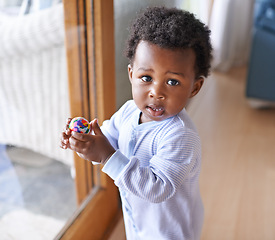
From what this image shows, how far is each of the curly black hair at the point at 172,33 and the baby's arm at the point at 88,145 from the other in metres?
0.20

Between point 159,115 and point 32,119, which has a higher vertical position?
point 159,115

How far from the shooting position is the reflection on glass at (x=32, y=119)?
0.94m

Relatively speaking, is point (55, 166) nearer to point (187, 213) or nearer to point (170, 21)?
point (187, 213)

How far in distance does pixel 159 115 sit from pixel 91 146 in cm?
16

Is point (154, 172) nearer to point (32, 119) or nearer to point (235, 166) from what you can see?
point (32, 119)

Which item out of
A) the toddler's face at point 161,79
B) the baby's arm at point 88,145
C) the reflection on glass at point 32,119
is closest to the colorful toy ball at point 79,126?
the baby's arm at point 88,145

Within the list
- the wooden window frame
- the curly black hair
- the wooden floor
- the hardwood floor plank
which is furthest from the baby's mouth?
the hardwood floor plank

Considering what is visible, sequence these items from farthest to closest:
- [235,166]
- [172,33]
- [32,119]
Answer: [235,166]
[32,119]
[172,33]

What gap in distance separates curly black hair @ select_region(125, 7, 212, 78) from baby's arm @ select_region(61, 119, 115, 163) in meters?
0.20

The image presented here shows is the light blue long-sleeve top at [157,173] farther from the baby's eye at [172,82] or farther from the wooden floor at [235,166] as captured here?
the wooden floor at [235,166]

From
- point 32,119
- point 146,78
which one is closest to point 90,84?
point 32,119

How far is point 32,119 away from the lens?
3.65 feet

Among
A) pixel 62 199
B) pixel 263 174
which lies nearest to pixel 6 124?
pixel 62 199

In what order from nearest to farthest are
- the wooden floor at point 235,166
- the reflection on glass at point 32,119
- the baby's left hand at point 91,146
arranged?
1. the baby's left hand at point 91,146
2. the reflection on glass at point 32,119
3. the wooden floor at point 235,166
